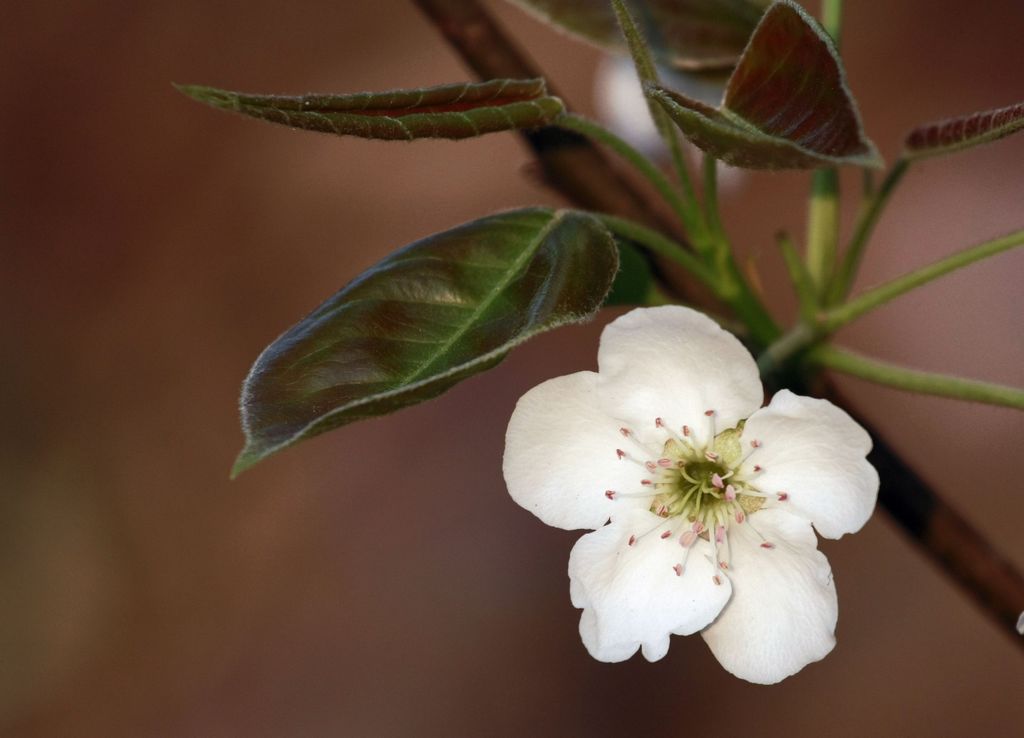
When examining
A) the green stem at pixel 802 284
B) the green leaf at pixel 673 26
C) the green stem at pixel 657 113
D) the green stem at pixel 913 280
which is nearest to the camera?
the green stem at pixel 657 113

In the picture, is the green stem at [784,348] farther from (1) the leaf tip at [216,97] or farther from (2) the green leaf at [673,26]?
(1) the leaf tip at [216,97]

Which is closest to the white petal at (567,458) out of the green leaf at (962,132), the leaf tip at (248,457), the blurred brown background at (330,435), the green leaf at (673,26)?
the leaf tip at (248,457)

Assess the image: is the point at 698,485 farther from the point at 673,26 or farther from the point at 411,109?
the point at 673,26

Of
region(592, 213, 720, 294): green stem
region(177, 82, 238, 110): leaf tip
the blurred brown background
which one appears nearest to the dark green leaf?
region(592, 213, 720, 294): green stem

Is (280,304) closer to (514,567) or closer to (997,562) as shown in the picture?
(514,567)

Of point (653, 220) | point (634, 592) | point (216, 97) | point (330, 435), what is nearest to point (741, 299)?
point (653, 220)

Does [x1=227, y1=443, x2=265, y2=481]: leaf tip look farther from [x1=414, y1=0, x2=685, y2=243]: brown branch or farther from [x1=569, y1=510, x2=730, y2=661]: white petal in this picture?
[x1=414, y1=0, x2=685, y2=243]: brown branch
